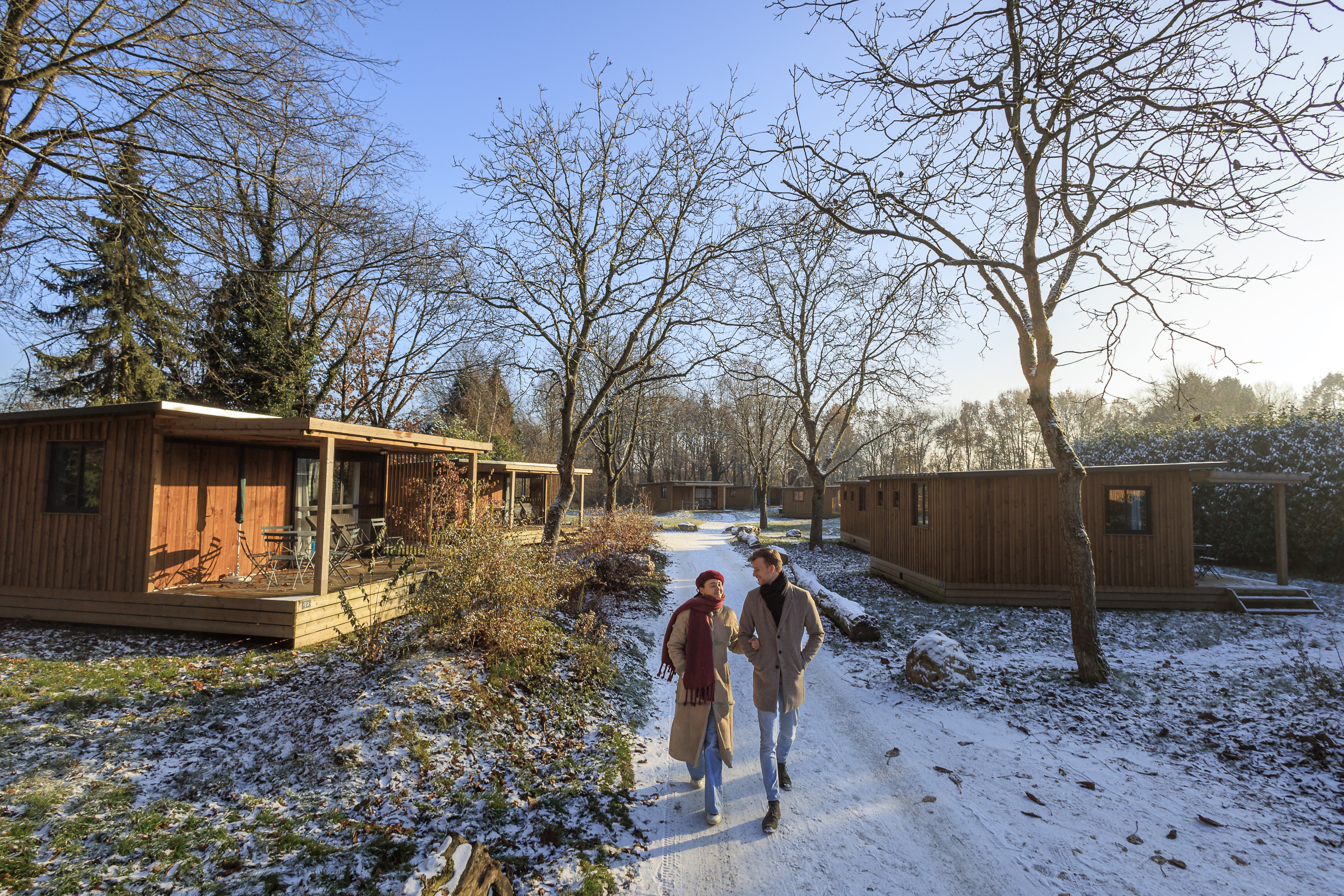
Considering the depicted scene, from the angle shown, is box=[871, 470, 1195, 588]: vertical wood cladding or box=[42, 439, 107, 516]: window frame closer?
box=[42, 439, 107, 516]: window frame

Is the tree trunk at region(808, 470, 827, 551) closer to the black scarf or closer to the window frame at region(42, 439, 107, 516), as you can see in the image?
the black scarf

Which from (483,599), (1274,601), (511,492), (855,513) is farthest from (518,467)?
(1274,601)

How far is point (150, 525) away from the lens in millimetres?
7629

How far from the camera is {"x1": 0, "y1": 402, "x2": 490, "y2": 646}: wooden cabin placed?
739 cm

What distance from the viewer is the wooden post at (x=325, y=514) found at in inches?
295

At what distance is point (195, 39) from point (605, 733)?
8049mm

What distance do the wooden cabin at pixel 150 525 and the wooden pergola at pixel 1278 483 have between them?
14.8 metres

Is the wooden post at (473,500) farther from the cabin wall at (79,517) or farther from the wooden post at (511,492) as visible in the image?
the cabin wall at (79,517)

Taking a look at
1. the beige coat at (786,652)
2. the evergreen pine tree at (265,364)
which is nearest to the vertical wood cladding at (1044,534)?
the beige coat at (786,652)

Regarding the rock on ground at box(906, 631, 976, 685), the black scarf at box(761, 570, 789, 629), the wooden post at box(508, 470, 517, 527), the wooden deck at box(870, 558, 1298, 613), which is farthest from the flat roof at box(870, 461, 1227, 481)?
the wooden post at box(508, 470, 517, 527)

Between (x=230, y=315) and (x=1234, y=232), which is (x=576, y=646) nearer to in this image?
(x=230, y=315)

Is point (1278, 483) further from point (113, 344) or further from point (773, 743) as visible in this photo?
point (113, 344)

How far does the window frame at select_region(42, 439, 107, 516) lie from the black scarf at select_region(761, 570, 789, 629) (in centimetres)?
942

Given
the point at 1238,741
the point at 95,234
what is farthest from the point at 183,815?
the point at 1238,741
